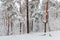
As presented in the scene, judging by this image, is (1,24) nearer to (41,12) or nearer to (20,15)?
(20,15)

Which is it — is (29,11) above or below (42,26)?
above

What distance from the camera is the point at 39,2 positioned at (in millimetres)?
4016

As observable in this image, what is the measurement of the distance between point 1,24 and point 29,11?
1146mm

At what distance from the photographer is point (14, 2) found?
3.76 meters

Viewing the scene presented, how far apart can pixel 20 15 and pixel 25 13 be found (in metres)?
0.21

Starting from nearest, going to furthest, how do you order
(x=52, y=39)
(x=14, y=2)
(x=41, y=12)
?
(x=52, y=39) < (x=14, y=2) < (x=41, y=12)

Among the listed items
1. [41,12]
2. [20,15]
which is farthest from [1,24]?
[41,12]

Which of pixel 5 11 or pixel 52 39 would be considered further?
pixel 5 11

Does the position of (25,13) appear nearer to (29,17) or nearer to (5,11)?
(29,17)

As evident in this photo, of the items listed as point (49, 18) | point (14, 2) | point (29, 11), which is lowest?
point (49, 18)

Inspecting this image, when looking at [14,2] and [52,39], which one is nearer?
[52,39]

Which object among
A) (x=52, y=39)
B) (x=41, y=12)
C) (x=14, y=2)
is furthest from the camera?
(x=41, y=12)

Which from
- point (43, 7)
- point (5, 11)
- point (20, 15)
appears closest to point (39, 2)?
point (43, 7)

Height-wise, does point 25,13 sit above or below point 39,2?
below
